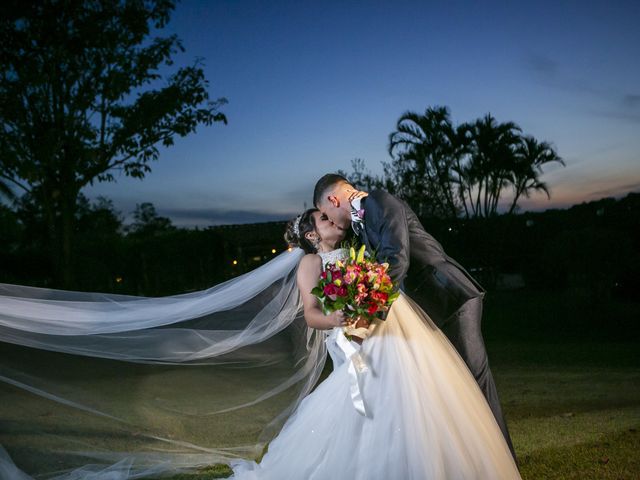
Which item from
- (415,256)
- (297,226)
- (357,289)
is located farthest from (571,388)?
(357,289)

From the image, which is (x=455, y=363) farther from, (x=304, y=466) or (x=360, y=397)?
(x=304, y=466)

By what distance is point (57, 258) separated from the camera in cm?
1423

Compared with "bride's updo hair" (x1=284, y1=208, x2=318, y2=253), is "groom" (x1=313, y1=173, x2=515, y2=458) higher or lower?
lower

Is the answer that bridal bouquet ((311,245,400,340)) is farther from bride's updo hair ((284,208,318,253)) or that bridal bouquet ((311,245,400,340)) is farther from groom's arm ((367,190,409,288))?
bride's updo hair ((284,208,318,253))

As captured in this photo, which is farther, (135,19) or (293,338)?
(135,19)

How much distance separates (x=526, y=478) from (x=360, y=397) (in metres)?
2.11

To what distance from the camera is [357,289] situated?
3.32 m

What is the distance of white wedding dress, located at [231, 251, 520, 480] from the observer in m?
3.37

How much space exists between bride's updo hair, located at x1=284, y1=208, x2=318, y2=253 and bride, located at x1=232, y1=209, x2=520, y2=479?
40 centimetres

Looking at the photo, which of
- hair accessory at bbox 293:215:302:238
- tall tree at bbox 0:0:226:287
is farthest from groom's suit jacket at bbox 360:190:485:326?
tall tree at bbox 0:0:226:287

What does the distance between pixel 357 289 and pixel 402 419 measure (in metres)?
0.87

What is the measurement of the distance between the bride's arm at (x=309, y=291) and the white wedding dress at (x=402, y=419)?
21cm

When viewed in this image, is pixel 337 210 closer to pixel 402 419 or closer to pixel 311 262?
pixel 311 262

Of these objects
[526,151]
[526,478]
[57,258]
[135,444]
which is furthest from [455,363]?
[526,151]
